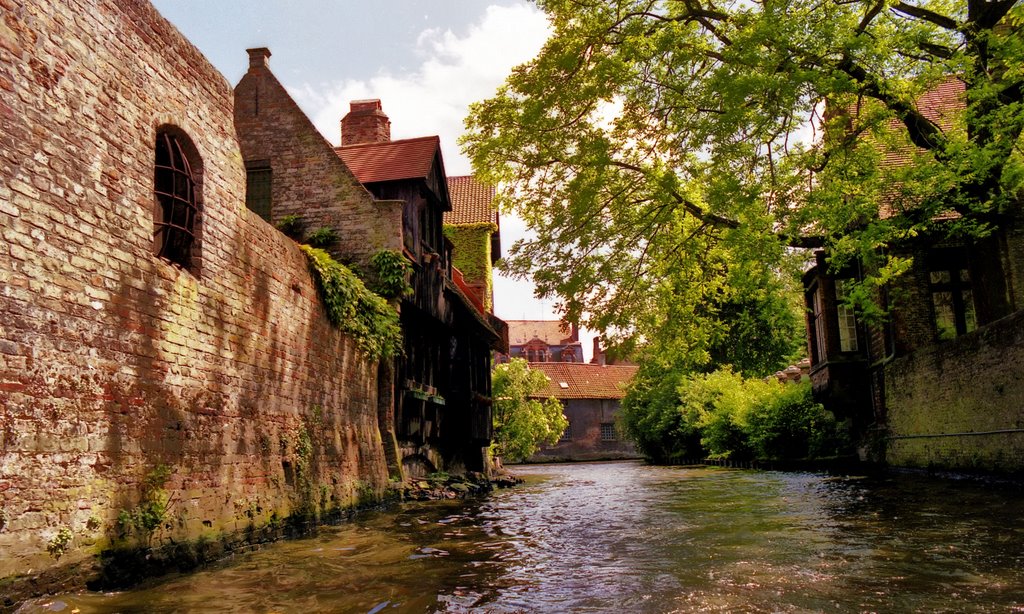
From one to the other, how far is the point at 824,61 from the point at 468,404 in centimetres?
1241

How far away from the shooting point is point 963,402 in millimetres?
14812

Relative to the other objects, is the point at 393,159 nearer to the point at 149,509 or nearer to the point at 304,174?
the point at 304,174

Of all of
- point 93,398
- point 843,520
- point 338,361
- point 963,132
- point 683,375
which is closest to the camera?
point 93,398

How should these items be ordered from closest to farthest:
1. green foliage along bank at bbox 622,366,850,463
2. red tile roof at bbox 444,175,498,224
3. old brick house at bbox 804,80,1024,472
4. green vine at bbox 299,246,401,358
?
green vine at bbox 299,246,401,358 → old brick house at bbox 804,80,1024,472 → green foliage along bank at bbox 622,366,850,463 → red tile roof at bbox 444,175,498,224

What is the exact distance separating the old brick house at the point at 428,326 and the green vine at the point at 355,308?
165 cm

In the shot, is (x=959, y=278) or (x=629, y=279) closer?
(x=629, y=279)

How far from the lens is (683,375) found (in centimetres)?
3719

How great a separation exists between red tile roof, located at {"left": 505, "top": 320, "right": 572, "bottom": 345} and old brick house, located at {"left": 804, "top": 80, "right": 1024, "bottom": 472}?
5137cm

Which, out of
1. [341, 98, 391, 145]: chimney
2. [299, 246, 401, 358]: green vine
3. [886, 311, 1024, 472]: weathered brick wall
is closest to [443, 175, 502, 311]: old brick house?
[341, 98, 391, 145]: chimney

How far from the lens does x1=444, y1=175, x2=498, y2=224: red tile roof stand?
3095cm

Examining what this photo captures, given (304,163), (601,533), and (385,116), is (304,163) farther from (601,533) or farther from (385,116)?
(601,533)

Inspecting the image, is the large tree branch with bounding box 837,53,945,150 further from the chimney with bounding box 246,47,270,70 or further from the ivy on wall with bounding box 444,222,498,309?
the ivy on wall with bounding box 444,222,498,309

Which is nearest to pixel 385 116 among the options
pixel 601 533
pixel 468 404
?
pixel 468 404

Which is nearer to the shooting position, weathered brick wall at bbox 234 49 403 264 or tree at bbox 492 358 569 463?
weathered brick wall at bbox 234 49 403 264
